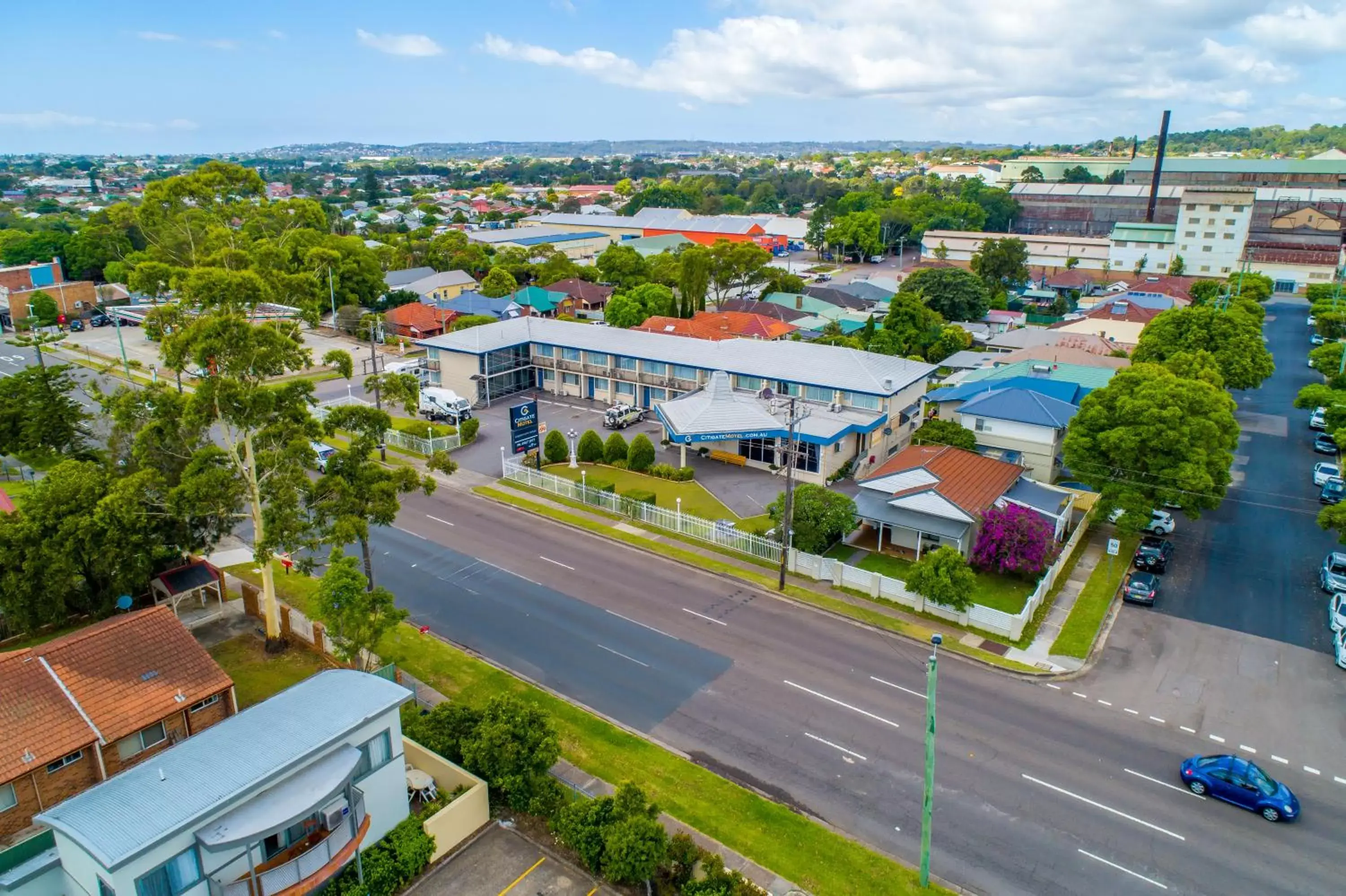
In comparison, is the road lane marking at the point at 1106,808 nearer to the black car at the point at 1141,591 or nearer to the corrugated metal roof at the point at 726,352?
the black car at the point at 1141,591

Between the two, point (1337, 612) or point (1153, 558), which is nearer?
point (1337, 612)

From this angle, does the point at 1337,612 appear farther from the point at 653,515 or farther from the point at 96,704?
the point at 96,704

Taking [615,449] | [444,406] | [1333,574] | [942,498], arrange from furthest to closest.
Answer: [444,406] < [615,449] < [942,498] < [1333,574]

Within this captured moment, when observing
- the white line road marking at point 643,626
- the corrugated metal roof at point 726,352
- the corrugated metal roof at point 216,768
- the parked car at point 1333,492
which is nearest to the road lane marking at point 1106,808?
the white line road marking at point 643,626

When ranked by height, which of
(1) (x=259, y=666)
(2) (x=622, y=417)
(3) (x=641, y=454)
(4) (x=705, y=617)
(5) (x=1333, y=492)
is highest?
(2) (x=622, y=417)

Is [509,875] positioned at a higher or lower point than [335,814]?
lower

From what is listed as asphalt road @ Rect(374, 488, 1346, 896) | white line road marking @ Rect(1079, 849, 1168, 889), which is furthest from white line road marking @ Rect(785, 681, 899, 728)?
white line road marking @ Rect(1079, 849, 1168, 889)

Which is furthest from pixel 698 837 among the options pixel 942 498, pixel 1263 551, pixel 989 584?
pixel 1263 551
